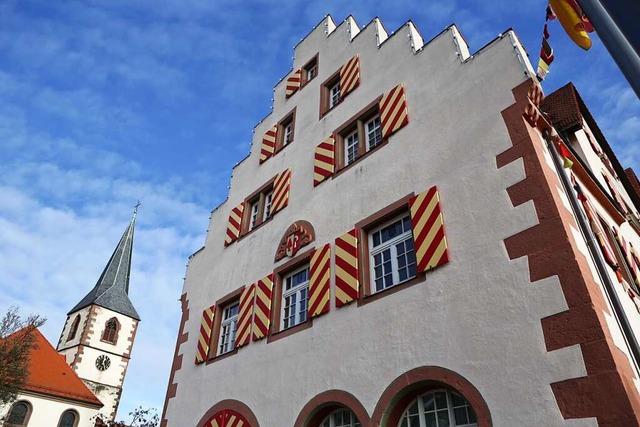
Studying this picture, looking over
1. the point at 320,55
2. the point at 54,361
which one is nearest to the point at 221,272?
the point at 320,55

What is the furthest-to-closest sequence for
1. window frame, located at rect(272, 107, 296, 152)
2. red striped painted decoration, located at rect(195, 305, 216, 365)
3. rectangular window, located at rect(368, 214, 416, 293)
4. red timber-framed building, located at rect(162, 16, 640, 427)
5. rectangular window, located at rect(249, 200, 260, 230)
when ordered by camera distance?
window frame, located at rect(272, 107, 296, 152) < rectangular window, located at rect(249, 200, 260, 230) < red striped painted decoration, located at rect(195, 305, 216, 365) < rectangular window, located at rect(368, 214, 416, 293) < red timber-framed building, located at rect(162, 16, 640, 427)

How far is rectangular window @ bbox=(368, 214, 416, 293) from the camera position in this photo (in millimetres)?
6656

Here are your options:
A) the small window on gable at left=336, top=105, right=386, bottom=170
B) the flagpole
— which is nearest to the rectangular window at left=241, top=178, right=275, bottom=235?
the small window on gable at left=336, top=105, right=386, bottom=170

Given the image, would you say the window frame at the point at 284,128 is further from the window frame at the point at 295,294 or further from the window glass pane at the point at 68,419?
the window glass pane at the point at 68,419

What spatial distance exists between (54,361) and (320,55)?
93.7 ft

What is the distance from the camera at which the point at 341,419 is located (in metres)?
6.60

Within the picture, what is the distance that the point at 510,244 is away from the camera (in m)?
5.37

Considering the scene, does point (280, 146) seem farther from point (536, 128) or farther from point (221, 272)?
point (536, 128)

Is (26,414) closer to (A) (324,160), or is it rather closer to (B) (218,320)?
(B) (218,320)

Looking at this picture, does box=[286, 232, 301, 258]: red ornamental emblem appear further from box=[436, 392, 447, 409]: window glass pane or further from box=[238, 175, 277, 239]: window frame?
box=[436, 392, 447, 409]: window glass pane

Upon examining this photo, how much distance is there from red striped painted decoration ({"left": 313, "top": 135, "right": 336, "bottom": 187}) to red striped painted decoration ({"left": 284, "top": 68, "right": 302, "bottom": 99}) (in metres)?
3.44

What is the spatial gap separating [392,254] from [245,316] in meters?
3.69

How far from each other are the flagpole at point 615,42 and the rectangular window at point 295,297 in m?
6.35

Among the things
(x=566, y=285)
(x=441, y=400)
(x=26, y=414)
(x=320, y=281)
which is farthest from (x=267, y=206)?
(x=26, y=414)
